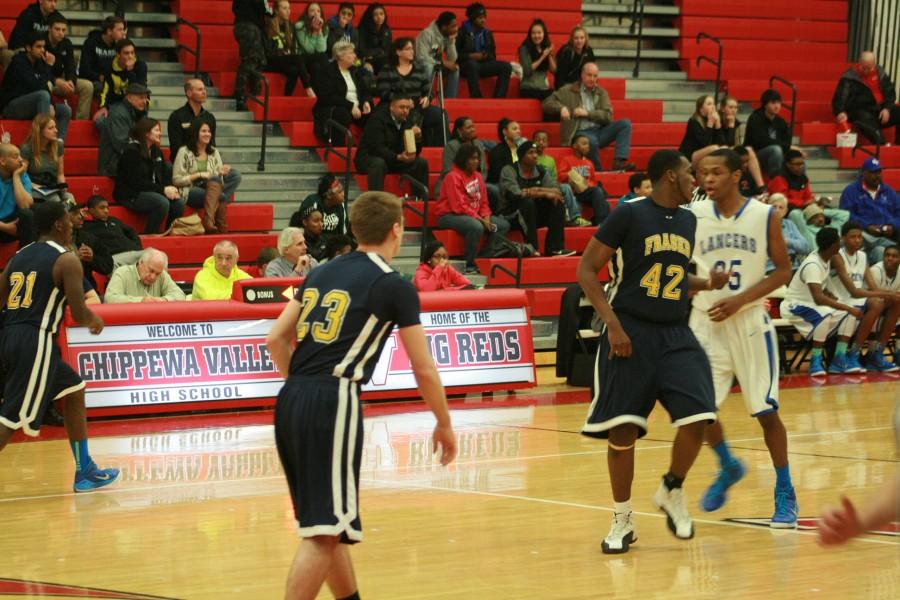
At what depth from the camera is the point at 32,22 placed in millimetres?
16297

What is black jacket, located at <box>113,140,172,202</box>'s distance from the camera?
15.4 m

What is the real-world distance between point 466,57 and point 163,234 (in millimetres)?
6028

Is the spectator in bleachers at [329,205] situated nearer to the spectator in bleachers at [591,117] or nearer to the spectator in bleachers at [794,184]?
the spectator in bleachers at [591,117]

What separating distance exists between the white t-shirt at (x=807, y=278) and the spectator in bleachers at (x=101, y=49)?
8140 mm

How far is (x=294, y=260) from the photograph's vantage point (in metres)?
14.0

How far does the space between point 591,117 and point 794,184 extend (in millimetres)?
2870

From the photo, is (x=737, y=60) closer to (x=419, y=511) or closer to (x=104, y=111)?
(x=104, y=111)

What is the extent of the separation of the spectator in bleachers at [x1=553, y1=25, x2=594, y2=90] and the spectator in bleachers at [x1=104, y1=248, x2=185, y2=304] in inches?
329

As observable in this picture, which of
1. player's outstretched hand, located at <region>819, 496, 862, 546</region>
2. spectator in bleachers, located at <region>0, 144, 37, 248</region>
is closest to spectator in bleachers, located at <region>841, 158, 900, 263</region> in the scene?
spectator in bleachers, located at <region>0, 144, 37, 248</region>

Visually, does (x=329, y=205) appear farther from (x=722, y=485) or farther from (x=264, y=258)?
(x=722, y=485)

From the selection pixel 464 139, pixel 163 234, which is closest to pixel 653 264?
pixel 163 234

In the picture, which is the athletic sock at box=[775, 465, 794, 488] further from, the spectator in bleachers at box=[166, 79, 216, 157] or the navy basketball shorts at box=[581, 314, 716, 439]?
the spectator in bleachers at box=[166, 79, 216, 157]

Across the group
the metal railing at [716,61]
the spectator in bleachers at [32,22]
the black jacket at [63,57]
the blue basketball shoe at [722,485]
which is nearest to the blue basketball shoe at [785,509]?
the blue basketball shoe at [722,485]

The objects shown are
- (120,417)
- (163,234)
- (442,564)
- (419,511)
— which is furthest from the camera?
(163,234)
